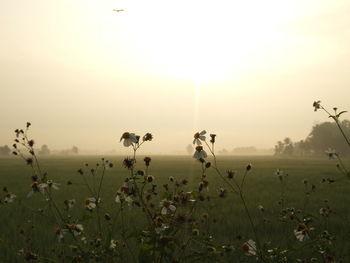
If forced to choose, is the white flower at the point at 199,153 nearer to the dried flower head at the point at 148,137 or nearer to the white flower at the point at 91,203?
the dried flower head at the point at 148,137

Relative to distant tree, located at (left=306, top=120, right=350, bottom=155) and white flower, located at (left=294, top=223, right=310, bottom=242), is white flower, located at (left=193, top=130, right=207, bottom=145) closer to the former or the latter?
white flower, located at (left=294, top=223, right=310, bottom=242)

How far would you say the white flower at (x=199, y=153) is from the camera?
373 cm

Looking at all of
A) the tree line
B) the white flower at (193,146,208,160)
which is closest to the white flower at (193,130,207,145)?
the white flower at (193,146,208,160)

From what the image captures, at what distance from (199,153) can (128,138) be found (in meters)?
0.71

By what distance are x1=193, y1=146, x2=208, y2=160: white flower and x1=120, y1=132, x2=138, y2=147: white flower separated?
2.03 feet

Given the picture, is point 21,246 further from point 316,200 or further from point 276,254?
point 316,200

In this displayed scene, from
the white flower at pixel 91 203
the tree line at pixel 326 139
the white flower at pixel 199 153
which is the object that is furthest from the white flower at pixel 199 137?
the tree line at pixel 326 139

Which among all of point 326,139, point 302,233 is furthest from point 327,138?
point 302,233

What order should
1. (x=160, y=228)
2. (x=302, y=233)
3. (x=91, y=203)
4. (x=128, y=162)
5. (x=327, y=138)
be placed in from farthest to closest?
(x=327, y=138) < (x=91, y=203) < (x=302, y=233) < (x=128, y=162) < (x=160, y=228)

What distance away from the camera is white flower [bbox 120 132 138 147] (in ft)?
11.5

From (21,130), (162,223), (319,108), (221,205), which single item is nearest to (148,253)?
(162,223)

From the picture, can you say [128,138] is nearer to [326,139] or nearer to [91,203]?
[91,203]

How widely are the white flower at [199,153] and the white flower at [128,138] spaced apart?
62cm

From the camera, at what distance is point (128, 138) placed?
11.6ft
